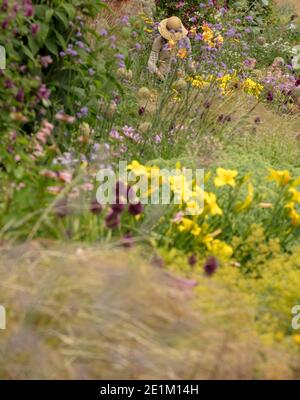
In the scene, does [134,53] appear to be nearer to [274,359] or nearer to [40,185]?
[40,185]

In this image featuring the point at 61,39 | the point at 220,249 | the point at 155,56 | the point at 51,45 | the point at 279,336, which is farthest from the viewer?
the point at 155,56

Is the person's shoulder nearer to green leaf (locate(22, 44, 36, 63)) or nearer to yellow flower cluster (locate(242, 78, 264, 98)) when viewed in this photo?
yellow flower cluster (locate(242, 78, 264, 98))

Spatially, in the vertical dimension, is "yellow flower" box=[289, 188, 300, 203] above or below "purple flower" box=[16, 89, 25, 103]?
below

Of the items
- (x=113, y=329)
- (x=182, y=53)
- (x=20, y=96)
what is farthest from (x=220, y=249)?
(x=182, y=53)

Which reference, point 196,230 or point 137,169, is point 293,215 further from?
point 137,169

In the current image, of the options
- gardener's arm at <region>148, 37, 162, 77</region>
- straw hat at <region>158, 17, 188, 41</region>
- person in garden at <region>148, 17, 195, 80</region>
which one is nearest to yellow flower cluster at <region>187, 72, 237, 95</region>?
person in garden at <region>148, 17, 195, 80</region>

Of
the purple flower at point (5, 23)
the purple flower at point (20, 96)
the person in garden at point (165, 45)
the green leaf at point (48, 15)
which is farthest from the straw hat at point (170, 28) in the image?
the purple flower at point (20, 96)

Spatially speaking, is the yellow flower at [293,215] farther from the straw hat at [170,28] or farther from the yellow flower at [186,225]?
the straw hat at [170,28]

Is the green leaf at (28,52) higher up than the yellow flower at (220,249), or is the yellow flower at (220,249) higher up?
the green leaf at (28,52)

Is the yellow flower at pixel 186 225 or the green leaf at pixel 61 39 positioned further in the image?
the green leaf at pixel 61 39

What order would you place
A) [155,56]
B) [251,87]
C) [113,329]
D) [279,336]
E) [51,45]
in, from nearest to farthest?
[113,329] → [279,336] → [51,45] → [251,87] → [155,56]

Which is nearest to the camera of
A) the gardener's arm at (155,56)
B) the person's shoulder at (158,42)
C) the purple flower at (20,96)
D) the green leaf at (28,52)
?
the purple flower at (20,96)

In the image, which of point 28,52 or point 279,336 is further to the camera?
point 28,52

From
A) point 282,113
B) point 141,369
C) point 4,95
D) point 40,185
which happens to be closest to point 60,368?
point 141,369
